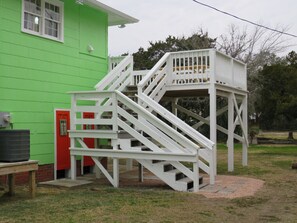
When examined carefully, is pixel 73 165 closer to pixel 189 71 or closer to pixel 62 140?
pixel 62 140

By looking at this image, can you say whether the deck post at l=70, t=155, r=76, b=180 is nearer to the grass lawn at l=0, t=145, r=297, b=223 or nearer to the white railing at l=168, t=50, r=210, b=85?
the grass lawn at l=0, t=145, r=297, b=223

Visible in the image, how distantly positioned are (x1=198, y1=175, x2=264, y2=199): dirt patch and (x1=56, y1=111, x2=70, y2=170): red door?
3.92 m

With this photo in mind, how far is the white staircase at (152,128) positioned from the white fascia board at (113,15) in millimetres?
1465

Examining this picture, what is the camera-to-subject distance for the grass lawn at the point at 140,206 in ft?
19.9

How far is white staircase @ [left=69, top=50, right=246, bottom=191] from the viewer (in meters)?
8.58

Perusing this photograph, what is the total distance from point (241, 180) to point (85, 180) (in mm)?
4008

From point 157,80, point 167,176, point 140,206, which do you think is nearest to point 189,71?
point 157,80

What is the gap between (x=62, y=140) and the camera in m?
10.6

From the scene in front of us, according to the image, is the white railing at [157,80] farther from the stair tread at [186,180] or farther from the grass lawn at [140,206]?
the grass lawn at [140,206]

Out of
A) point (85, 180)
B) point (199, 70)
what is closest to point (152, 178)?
point (85, 180)

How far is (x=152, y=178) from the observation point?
35.5 ft

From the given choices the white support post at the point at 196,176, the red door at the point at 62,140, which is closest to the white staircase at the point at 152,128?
the white support post at the point at 196,176

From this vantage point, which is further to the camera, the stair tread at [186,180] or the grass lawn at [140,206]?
the stair tread at [186,180]

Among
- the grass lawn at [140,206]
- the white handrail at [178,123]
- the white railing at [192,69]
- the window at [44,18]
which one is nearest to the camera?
the grass lawn at [140,206]
